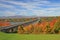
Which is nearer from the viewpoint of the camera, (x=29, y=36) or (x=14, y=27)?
(x=29, y=36)

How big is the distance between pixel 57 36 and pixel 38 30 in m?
0.44

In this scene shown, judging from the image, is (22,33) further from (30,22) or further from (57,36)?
(57,36)

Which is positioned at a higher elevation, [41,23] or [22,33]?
[41,23]

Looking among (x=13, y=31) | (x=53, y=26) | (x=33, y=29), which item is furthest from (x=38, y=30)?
(x=13, y=31)

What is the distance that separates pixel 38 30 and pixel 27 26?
0.26 m

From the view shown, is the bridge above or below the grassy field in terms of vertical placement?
above

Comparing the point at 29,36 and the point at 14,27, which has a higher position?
the point at 14,27

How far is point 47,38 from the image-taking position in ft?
8.70

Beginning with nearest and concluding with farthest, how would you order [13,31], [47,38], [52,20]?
[47,38]
[13,31]
[52,20]

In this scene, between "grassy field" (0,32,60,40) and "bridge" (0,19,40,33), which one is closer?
"grassy field" (0,32,60,40)

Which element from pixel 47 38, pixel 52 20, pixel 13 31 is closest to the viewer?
pixel 47 38

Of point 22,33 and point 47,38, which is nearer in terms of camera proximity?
point 47,38

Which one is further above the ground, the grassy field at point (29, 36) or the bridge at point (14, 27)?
the bridge at point (14, 27)

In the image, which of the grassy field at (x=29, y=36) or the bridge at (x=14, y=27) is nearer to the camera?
the grassy field at (x=29, y=36)
